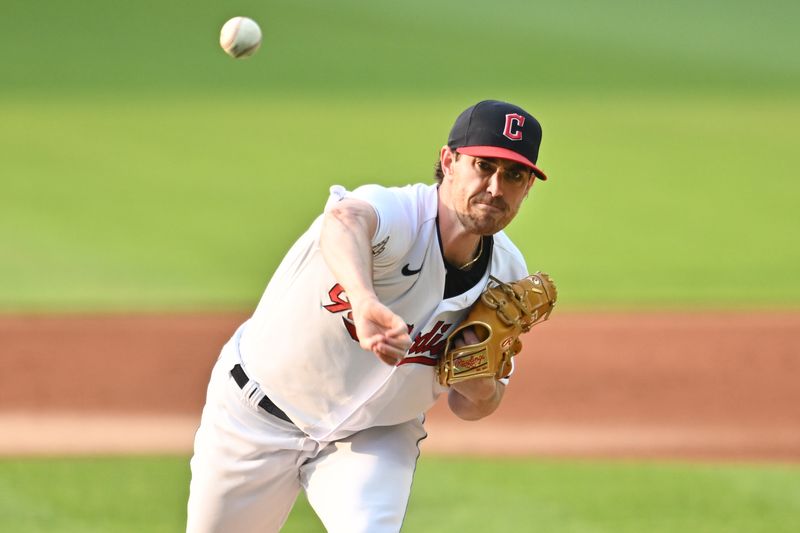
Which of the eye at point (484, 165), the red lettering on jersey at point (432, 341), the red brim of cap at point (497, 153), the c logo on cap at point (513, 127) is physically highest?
the c logo on cap at point (513, 127)

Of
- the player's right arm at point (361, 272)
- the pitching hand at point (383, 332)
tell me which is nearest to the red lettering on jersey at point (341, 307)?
the player's right arm at point (361, 272)

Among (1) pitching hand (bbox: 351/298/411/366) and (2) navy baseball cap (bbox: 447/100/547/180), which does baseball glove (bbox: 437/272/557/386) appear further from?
(1) pitching hand (bbox: 351/298/411/366)

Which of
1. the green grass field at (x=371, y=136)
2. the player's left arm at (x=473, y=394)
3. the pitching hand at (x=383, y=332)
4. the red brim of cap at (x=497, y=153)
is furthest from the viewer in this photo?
the green grass field at (x=371, y=136)

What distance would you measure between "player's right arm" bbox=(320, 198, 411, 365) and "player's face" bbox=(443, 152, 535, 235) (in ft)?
1.00

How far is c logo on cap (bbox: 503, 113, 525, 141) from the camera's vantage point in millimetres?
3457

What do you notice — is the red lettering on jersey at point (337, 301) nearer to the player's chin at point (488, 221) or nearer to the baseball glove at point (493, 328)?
the baseball glove at point (493, 328)

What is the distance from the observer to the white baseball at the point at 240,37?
4.91 meters

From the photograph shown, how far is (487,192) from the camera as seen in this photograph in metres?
3.45

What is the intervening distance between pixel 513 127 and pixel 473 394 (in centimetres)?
92

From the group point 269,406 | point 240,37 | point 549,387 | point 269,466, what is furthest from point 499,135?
point 549,387

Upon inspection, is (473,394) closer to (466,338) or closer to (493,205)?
(466,338)

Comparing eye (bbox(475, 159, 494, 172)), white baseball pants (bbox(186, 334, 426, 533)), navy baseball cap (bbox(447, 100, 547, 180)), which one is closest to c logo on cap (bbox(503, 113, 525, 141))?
navy baseball cap (bbox(447, 100, 547, 180))

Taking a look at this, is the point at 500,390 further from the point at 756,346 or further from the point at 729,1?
the point at 729,1

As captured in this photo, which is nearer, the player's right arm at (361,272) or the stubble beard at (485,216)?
the player's right arm at (361,272)
